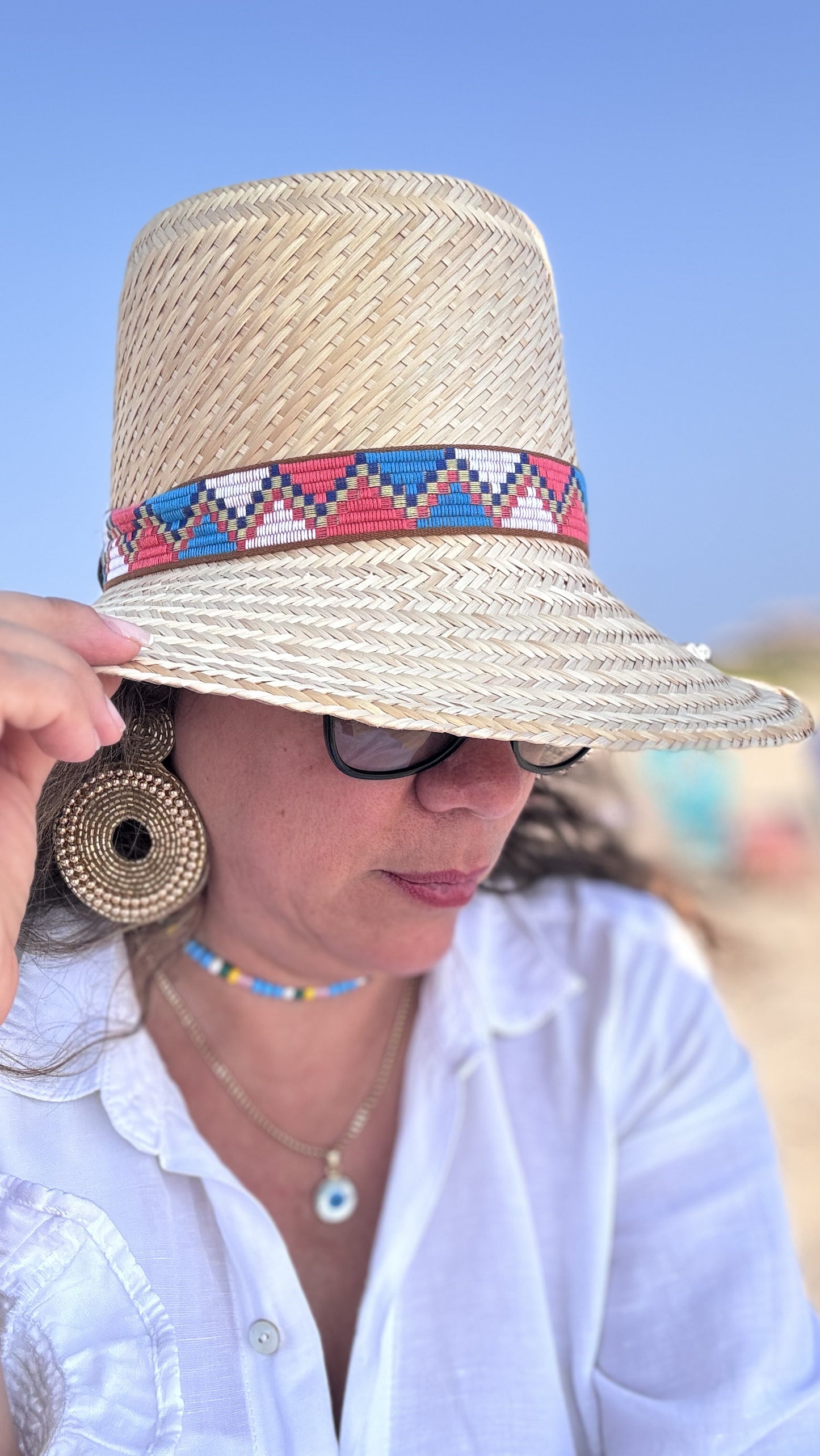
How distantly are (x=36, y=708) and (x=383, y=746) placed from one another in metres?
0.45

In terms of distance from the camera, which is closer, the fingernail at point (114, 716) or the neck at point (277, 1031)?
the fingernail at point (114, 716)

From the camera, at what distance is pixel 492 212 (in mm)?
1408

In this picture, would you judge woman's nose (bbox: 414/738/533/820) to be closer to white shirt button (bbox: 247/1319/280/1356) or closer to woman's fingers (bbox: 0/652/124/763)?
woman's fingers (bbox: 0/652/124/763)

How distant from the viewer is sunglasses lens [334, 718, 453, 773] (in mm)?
1334

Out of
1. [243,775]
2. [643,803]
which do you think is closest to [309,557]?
[243,775]

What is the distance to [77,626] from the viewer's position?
115cm

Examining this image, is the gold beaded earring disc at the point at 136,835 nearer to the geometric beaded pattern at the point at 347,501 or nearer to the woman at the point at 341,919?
the woman at the point at 341,919

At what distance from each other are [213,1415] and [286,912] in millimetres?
651

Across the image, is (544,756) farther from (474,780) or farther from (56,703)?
(56,703)

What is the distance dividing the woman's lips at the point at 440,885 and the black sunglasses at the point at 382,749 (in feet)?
0.60

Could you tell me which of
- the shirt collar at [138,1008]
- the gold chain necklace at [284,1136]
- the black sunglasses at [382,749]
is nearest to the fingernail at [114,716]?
the black sunglasses at [382,749]

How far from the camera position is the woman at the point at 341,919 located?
1285mm

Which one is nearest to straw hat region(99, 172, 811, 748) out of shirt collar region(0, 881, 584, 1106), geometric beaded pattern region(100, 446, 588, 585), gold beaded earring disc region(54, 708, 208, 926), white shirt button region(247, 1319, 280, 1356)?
geometric beaded pattern region(100, 446, 588, 585)

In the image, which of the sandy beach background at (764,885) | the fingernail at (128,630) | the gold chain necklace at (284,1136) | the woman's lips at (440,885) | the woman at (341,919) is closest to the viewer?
the fingernail at (128,630)
